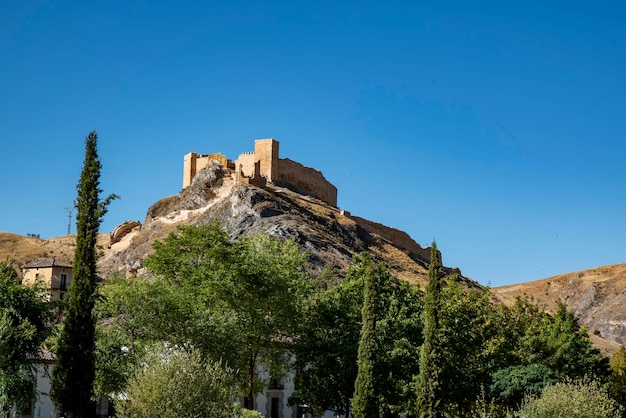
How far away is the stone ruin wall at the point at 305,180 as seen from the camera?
131m

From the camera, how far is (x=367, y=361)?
143 feet

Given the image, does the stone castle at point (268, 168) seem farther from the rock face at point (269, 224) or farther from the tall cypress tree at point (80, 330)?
the tall cypress tree at point (80, 330)

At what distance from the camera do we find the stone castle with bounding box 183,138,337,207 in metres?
127

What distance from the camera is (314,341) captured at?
156 feet

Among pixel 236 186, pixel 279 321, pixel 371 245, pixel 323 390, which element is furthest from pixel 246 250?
pixel 371 245

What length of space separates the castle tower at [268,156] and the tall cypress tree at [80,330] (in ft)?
297

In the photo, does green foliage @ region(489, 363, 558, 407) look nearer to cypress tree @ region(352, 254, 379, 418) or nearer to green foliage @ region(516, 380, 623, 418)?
green foliage @ region(516, 380, 623, 418)

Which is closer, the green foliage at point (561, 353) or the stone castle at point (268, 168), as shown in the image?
the green foliage at point (561, 353)

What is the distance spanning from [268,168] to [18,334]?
94.9 metres

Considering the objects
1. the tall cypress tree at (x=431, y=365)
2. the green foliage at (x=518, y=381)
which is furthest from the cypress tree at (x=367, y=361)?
the green foliage at (x=518, y=381)

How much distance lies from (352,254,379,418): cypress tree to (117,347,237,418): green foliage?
13.2m

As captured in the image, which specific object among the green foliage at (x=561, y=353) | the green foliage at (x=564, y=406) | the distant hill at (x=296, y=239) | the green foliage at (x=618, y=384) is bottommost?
the green foliage at (x=564, y=406)

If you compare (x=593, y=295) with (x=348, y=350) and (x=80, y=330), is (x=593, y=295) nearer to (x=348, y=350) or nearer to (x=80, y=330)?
(x=348, y=350)

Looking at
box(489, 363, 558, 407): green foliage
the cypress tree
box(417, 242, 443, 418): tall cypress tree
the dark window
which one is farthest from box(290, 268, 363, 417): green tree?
box(489, 363, 558, 407): green foliage
